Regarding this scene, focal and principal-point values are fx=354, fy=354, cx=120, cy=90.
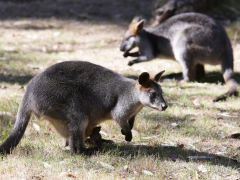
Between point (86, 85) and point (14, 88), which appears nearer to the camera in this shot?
point (86, 85)

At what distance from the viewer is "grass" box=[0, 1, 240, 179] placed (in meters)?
3.11

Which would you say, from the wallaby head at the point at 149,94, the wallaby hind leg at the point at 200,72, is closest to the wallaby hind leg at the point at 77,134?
the wallaby head at the point at 149,94

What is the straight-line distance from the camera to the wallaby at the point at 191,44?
6.27 meters

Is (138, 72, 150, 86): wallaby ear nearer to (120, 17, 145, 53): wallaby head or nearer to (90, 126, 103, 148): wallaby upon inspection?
(90, 126, 103, 148): wallaby

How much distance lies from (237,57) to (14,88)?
4852 mm

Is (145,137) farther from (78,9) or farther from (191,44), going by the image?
(78,9)

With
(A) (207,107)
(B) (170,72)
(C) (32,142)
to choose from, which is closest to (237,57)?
(B) (170,72)

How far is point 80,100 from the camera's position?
336 cm

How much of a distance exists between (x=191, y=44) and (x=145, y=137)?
9.44 feet

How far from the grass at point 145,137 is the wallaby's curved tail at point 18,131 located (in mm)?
82

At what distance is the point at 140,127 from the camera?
4230 millimetres

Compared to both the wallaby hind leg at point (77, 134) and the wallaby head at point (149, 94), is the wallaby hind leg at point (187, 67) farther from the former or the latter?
the wallaby hind leg at point (77, 134)

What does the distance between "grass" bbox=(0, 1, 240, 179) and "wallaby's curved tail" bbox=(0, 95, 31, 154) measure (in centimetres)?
8

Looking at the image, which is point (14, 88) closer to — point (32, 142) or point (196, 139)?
point (32, 142)
